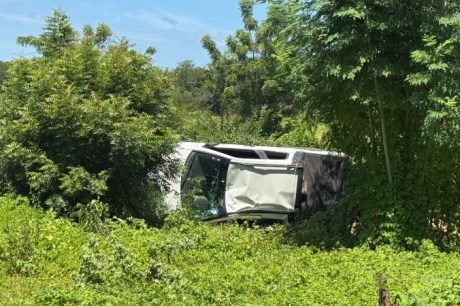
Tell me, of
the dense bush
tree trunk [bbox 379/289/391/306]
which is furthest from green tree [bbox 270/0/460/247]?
tree trunk [bbox 379/289/391/306]

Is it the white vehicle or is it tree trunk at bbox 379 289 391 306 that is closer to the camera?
tree trunk at bbox 379 289 391 306

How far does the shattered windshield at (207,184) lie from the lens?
12.6m

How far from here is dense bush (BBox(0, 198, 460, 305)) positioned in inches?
232

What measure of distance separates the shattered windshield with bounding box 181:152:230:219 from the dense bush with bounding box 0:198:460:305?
2.55 m

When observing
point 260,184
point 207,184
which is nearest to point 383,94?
point 260,184

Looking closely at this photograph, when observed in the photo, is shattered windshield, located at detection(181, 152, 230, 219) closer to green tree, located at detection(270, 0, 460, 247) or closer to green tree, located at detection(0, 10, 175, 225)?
green tree, located at detection(0, 10, 175, 225)

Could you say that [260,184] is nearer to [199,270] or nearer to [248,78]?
[199,270]

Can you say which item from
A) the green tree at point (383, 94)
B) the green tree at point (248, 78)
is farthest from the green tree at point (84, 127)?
the green tree at point (248, 78)

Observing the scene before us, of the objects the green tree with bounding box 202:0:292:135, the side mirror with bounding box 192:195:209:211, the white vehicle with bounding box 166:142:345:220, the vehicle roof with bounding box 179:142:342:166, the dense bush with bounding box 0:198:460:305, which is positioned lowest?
the dense bush with bounding box 0:198:460:305

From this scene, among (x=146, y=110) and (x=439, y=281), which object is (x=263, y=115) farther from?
(x=439, y=281)

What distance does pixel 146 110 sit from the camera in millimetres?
12359

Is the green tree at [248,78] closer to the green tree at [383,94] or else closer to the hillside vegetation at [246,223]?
the hillside vegetation at [246,223]

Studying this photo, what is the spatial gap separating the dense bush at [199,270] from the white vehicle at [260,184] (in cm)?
256

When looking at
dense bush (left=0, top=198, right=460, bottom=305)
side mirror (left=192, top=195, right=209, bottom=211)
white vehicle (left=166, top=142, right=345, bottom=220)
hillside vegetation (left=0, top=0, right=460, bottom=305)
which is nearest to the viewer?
dense bush (left=0, top=198, right=460, bottom=305)
